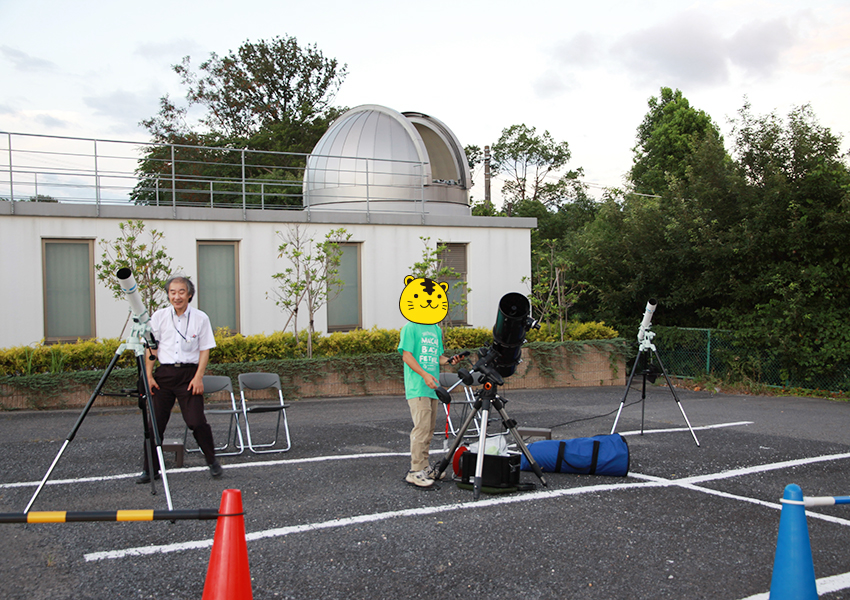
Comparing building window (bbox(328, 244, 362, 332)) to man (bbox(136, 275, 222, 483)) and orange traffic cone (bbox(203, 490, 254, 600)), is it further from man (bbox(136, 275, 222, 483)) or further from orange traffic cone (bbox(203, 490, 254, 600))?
orange traffic cone (bbox(203, 490, 254, 600))

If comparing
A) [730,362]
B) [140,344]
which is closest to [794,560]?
[140,344]

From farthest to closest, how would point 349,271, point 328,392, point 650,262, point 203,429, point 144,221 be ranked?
1. point 650,262
2. point 349,271
3. point 144,221
4. point 328,392
5. point 203,429

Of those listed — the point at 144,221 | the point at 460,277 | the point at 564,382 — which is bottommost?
the point at 564,382

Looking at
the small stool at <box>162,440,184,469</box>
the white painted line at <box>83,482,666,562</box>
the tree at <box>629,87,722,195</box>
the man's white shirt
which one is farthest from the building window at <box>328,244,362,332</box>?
the tree at <box>629,87,722,195</box>

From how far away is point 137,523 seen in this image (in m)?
4.81

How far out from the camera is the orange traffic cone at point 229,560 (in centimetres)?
305

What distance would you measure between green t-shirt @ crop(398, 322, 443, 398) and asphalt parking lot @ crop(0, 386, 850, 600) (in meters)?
0.86

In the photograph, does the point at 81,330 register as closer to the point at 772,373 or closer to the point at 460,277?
the point at 460,277

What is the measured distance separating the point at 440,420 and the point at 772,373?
7.82 metres

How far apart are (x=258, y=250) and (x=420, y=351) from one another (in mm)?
8456

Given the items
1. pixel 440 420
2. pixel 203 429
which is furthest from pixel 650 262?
pixel 203 429

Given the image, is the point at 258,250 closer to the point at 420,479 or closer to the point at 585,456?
the point at 420,479

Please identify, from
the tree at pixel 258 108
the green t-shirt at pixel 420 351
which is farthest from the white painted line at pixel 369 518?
→ the tree at pixel 258 108

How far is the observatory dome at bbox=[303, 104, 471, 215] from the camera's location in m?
16.0
